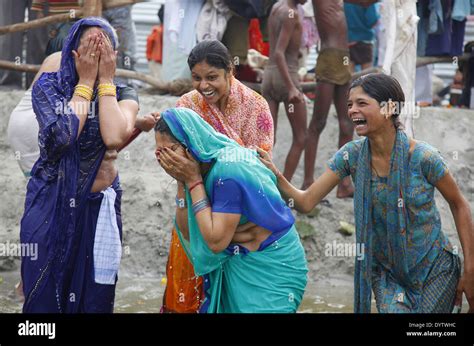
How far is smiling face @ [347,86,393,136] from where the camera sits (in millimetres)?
4891

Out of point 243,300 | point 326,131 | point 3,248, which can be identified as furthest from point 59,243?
point 326,131

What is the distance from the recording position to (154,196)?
28.4 feet

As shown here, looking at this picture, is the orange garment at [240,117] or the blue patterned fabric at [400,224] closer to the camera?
the blue patterned fabric at [400,224]

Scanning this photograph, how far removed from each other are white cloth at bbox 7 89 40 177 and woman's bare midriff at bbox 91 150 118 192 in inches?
47.5

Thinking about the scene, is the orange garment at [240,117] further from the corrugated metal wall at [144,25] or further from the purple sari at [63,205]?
the corrugated metal wall at [144,25]

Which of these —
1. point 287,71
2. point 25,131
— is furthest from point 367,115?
point 287,71

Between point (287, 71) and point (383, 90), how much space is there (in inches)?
144

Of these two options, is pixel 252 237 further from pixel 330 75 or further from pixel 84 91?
pixel 330 75

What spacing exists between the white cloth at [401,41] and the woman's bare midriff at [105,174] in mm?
4100

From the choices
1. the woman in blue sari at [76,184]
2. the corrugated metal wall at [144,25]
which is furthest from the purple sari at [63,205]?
the corrugated metal wall at [144,25]

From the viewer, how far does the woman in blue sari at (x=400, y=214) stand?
192 inches

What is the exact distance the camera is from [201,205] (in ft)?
14.9

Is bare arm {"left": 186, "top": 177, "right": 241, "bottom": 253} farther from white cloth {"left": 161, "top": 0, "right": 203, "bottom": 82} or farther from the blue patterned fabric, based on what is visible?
white cloth {"left": 161, "top": 0, "right": 203, "bottom": 82}
